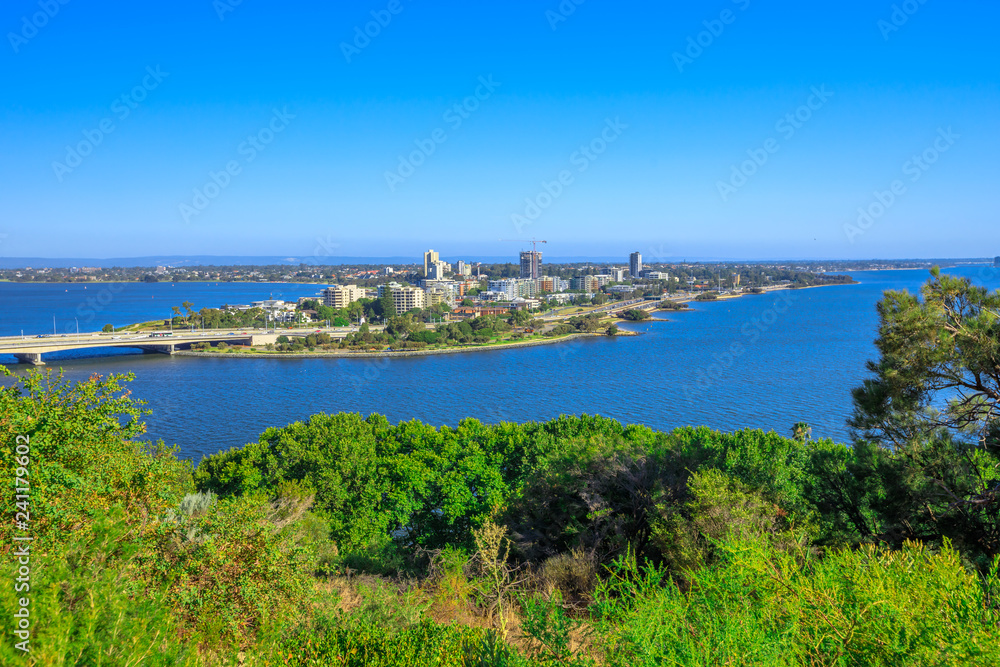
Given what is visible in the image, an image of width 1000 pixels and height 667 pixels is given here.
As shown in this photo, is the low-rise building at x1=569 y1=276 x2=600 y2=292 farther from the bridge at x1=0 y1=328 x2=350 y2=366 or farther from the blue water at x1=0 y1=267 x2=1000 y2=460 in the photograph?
the bridge at x1=0 y1=328 x2=350 y2=366

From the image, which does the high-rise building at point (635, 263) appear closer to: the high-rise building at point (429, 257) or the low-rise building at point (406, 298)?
the high-rise building at point (429, 257)

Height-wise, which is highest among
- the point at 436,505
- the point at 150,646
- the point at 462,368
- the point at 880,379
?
the point at 880,379

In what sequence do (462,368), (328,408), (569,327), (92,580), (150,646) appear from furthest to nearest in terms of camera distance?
(569,327)
(462,368)
(328,408)
(92,580)
(150,646)

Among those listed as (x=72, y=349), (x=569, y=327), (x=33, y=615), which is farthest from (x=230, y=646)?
(x=569, y=327)

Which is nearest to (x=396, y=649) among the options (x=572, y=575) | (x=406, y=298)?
(x=572, y=575)

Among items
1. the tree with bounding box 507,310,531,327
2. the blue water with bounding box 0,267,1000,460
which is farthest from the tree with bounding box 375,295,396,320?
the blue water with bounding box 0,267,1000,460

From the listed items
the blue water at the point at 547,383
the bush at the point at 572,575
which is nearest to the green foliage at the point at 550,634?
the bush at the point at 572,575

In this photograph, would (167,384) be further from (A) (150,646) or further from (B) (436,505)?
(A) (150,646)
